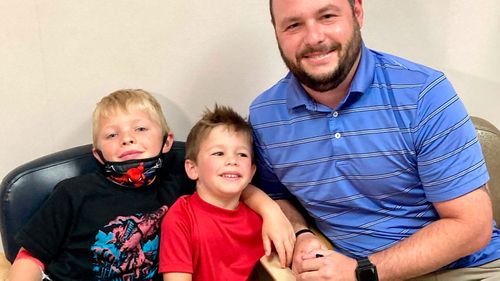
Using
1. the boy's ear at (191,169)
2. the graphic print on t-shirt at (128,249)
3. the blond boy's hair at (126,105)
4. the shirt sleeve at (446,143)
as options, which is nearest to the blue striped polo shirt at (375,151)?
the shirt sleeve at (446,143)

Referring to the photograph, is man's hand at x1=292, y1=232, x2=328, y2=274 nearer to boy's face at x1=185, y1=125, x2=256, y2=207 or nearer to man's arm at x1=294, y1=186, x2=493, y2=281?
man's arm at x1=294, y1=186, x2=493, y2=281

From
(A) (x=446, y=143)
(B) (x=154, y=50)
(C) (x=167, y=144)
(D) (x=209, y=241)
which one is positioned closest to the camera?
(A) (x=446, y=143)

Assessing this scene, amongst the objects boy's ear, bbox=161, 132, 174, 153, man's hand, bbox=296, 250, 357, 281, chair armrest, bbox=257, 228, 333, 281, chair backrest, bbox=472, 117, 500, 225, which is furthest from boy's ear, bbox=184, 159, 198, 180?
chair backrest, bbox=472, 117, 500, 225

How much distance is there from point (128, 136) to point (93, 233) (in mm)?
315

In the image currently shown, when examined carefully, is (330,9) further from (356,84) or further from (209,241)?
(209,241)

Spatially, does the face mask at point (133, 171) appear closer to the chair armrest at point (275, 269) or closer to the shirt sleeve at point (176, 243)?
the shirt sleeve at point (176, 243)

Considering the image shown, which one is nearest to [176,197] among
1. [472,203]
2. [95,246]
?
[95,246]

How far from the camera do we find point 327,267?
1.40m

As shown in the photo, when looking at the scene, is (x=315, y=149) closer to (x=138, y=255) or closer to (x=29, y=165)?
(x=138, y=255)

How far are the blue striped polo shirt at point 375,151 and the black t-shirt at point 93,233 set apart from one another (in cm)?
46

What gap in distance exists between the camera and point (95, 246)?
1.54 m

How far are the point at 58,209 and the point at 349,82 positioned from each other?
3.09ft

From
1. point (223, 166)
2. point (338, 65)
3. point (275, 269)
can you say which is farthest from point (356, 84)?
point (275, 269)

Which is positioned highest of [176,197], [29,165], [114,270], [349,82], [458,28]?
[458,28]
